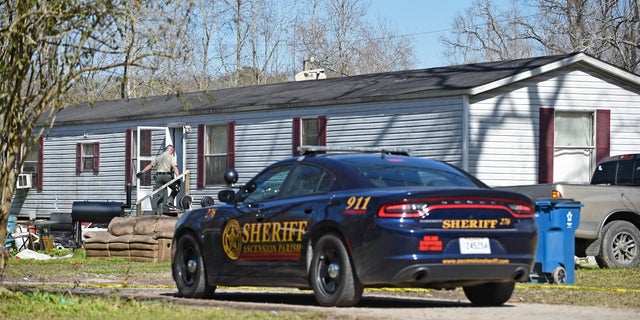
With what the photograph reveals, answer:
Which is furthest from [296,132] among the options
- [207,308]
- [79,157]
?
[207,308]

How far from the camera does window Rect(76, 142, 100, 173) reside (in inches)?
1380

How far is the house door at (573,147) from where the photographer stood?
86.5 feet

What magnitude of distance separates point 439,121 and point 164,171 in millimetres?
8090

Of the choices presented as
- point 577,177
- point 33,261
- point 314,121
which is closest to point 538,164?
point 577,177

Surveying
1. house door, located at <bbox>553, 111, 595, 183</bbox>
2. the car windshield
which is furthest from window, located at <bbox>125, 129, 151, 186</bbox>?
the car windshield

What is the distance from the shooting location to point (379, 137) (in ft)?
88.4

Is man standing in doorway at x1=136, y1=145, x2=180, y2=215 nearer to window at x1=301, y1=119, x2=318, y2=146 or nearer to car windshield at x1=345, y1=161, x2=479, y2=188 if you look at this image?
window at x1=301, y1=119, x2=318, y2=146

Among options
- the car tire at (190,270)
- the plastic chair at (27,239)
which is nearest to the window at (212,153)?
the plastic chair at (27,239)

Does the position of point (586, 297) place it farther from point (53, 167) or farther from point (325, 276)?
point (53, 167)

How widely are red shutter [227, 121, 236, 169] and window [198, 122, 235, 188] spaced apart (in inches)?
2.9

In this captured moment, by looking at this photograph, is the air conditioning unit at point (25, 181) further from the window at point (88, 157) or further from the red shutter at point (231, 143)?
the red shutter at point (231, 143)

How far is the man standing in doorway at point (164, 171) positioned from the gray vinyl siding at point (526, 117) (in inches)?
326

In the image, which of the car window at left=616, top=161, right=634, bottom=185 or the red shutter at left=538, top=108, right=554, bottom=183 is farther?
the red shutter at left=538, top=108, right=554, bottom=183

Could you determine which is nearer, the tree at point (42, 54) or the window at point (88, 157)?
the tree at point (42, 54)
